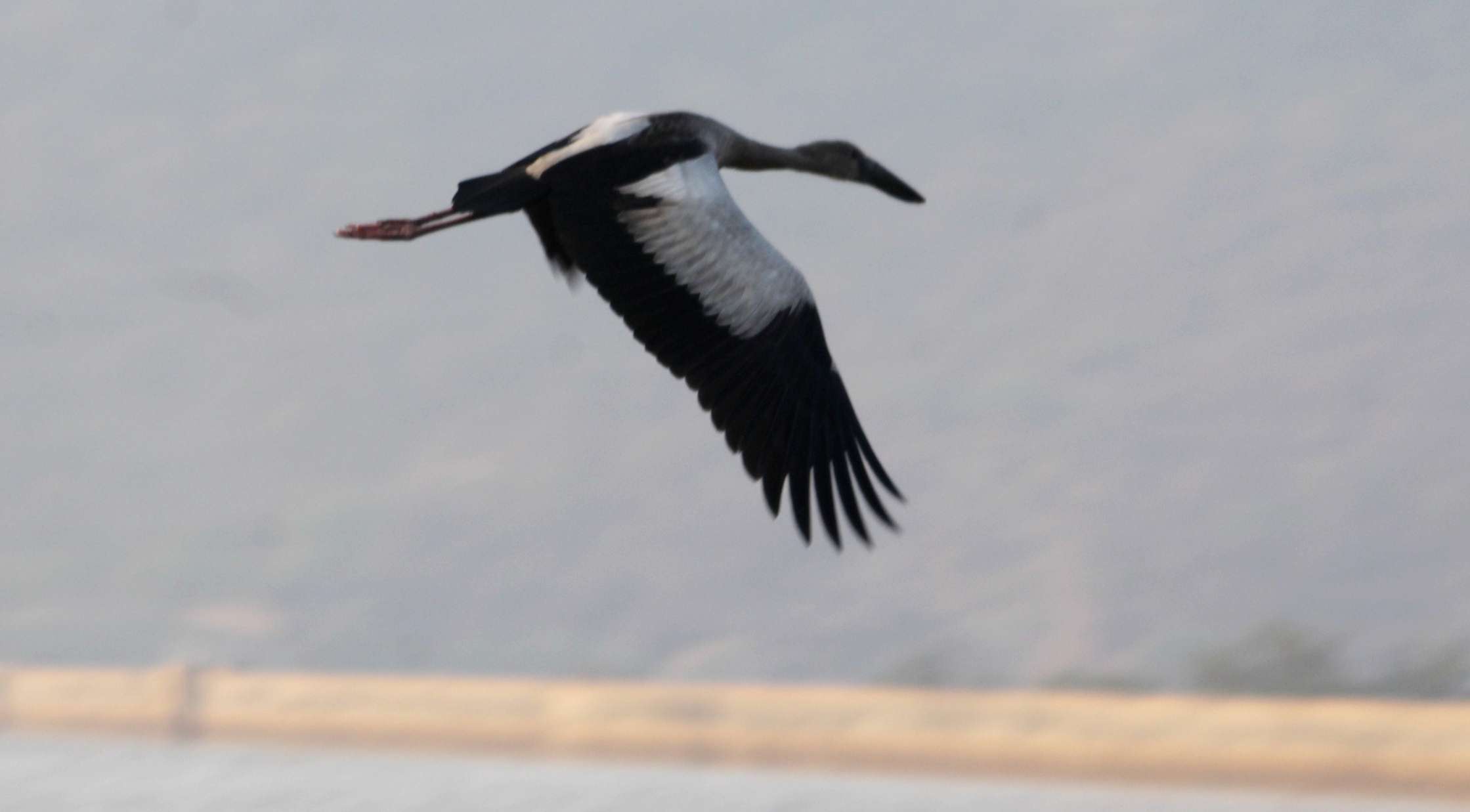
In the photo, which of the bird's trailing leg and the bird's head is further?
the bird's head

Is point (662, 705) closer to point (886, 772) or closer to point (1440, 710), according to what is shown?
point (886, 772)

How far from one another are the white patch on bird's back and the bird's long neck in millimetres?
679

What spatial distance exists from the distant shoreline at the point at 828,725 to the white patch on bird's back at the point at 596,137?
129 feet

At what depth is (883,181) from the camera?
15992mm

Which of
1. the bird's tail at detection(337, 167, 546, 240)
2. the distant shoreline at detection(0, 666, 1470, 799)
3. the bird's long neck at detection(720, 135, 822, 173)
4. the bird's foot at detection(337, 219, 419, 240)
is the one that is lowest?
the bird's tail at detection(337, 167, 546, 240)

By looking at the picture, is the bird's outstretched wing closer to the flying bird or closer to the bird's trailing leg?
the flying bird

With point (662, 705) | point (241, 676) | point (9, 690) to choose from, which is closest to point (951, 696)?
point (662, 705)

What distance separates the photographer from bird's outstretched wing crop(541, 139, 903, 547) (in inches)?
486

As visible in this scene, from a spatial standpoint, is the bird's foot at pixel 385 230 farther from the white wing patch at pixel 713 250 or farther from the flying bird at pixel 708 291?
the white wing patch at pixel 713 250

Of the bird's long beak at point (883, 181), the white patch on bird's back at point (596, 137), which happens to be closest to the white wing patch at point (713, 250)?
the white patch on bird's back at point (596, 137)

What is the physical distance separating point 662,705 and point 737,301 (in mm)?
50516

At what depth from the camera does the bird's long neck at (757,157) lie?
13.8 metres

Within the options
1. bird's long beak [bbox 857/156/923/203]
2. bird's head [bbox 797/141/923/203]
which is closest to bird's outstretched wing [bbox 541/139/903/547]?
bird's head [bbox 797/141/923/203]

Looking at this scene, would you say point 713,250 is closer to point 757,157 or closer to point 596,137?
point 596,137
